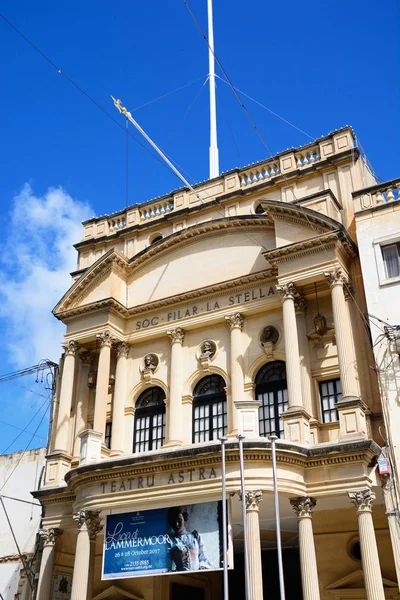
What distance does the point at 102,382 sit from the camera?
25.7 meters

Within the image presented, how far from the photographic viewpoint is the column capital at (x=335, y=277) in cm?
2269

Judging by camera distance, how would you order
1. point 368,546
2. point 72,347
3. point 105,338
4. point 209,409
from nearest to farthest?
point 368,546 → point 209,409 → point 105,338 → point 72,347

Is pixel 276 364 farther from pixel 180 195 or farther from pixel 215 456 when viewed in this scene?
pixel 180 195

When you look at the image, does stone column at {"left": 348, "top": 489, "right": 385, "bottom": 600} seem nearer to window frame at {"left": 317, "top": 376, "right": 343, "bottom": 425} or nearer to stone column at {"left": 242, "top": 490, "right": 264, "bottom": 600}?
stone column at {"left": 242, "top": 490, "right": 264, "bottom": 600}

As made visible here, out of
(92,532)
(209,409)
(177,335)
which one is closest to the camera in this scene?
(92,532)

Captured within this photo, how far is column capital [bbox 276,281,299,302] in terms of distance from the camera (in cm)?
2333

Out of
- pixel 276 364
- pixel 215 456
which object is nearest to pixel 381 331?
pixel 276 364

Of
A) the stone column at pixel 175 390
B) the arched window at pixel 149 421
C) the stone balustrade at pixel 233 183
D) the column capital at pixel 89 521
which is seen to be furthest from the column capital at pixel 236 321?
the column capital at pixel 89 521

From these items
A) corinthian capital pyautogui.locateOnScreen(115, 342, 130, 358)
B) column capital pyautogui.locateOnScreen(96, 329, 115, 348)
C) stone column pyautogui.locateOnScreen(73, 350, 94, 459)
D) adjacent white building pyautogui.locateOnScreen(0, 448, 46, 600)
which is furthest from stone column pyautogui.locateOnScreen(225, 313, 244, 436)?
adjacent white building pyautogui.locateOnScreen(0, 448, 46, 600)

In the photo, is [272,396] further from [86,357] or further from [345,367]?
[86,357]

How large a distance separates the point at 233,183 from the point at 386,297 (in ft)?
29.2

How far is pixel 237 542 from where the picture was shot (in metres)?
24.4

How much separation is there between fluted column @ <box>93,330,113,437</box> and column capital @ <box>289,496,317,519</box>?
7587 millimetres

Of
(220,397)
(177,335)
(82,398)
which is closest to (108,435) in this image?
(82,398)
